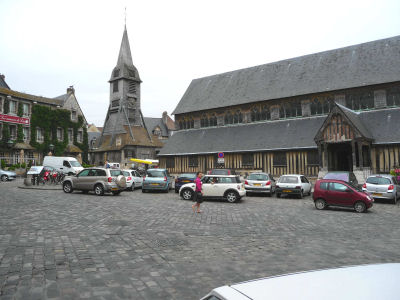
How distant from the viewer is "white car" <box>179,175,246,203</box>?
1492 centimetres

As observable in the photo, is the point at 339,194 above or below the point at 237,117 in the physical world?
below

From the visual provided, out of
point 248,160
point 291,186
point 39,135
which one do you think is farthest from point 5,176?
point 291,186

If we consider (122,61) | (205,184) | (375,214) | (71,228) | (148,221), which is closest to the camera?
(71,228)

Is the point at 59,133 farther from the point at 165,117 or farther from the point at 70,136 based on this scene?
the point at 165,117

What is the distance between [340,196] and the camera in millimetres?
12523

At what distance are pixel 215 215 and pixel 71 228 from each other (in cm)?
499

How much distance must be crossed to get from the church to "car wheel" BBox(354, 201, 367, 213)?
115 ft

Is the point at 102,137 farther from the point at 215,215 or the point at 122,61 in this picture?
the point at 215,215

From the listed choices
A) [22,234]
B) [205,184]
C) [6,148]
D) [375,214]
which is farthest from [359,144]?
[6,148]

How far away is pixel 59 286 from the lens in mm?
4035

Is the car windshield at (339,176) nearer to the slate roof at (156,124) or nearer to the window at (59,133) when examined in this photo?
the window at (59,133)

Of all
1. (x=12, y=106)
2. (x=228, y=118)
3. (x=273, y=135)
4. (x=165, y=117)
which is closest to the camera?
(x=273, y=135)

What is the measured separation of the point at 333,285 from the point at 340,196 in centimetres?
1210

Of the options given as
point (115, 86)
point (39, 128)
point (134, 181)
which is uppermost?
point (115, 86)
